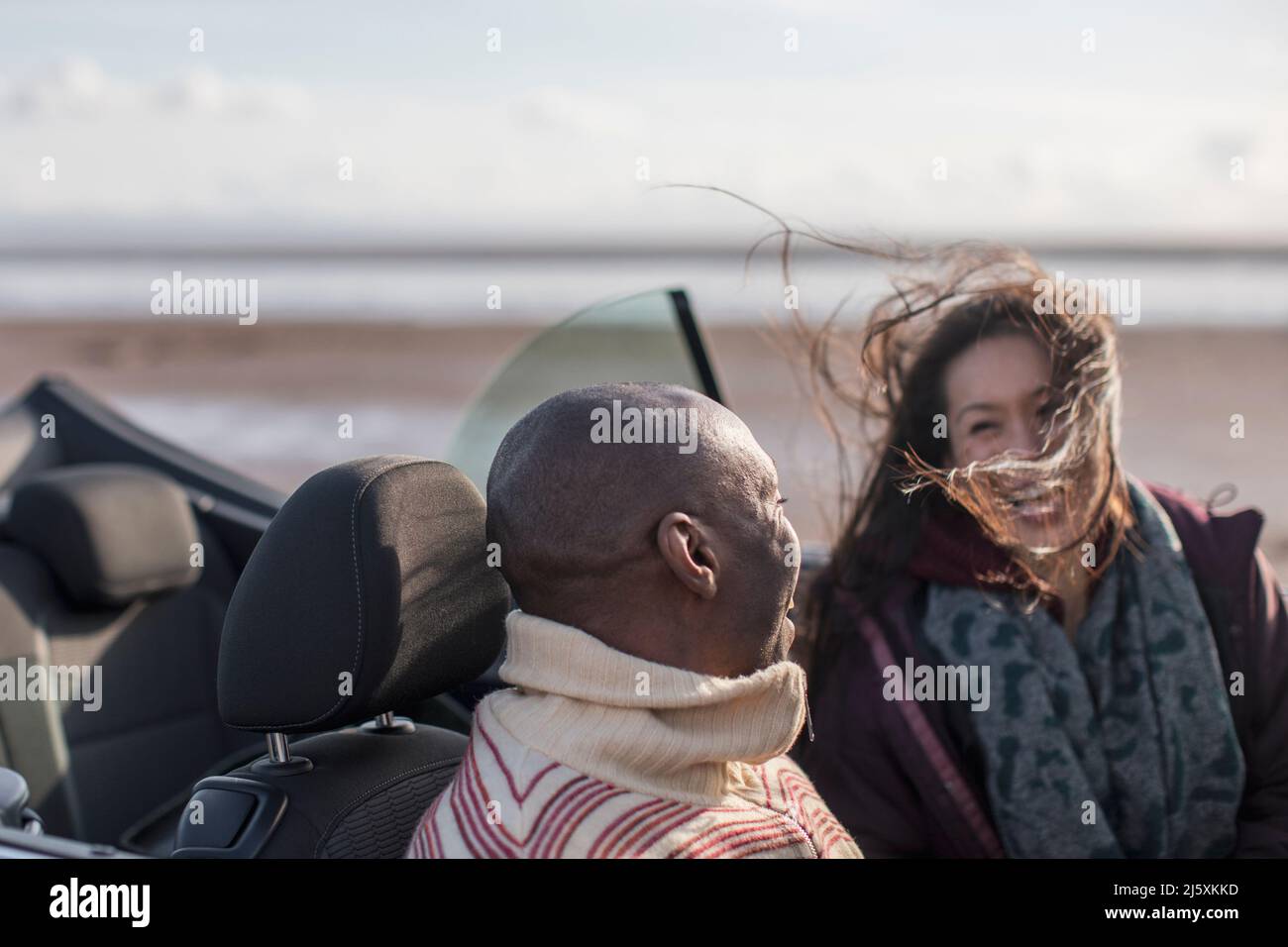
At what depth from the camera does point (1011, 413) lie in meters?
2.36

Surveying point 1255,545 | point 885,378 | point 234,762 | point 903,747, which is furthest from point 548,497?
point 1255,545

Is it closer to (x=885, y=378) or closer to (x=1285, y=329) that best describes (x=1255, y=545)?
(x=885, y=378)

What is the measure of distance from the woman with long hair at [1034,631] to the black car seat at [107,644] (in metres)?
1.49

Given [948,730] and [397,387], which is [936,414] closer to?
[948,730]

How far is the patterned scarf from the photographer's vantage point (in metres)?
2.19

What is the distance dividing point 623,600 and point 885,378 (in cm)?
130

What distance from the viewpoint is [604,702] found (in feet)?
4.41

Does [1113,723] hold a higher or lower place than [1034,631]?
lower

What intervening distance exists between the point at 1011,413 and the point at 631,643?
1217mm

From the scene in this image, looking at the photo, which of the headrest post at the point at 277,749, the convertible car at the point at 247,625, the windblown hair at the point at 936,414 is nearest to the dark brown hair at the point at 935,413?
the windblown hair at the point at 936,414

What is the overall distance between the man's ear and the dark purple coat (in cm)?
101

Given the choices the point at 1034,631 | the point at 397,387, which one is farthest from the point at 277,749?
the point at 397,387

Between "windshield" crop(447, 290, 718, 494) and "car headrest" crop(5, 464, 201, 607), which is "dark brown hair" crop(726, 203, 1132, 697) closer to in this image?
"windshield" crop(447, 290, 718, 494)

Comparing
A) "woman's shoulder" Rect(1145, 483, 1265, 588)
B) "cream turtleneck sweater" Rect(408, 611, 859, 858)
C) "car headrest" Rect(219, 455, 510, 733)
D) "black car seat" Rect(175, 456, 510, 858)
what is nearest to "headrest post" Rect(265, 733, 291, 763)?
"black car seat" Rect(175, 456, 510, 858)
